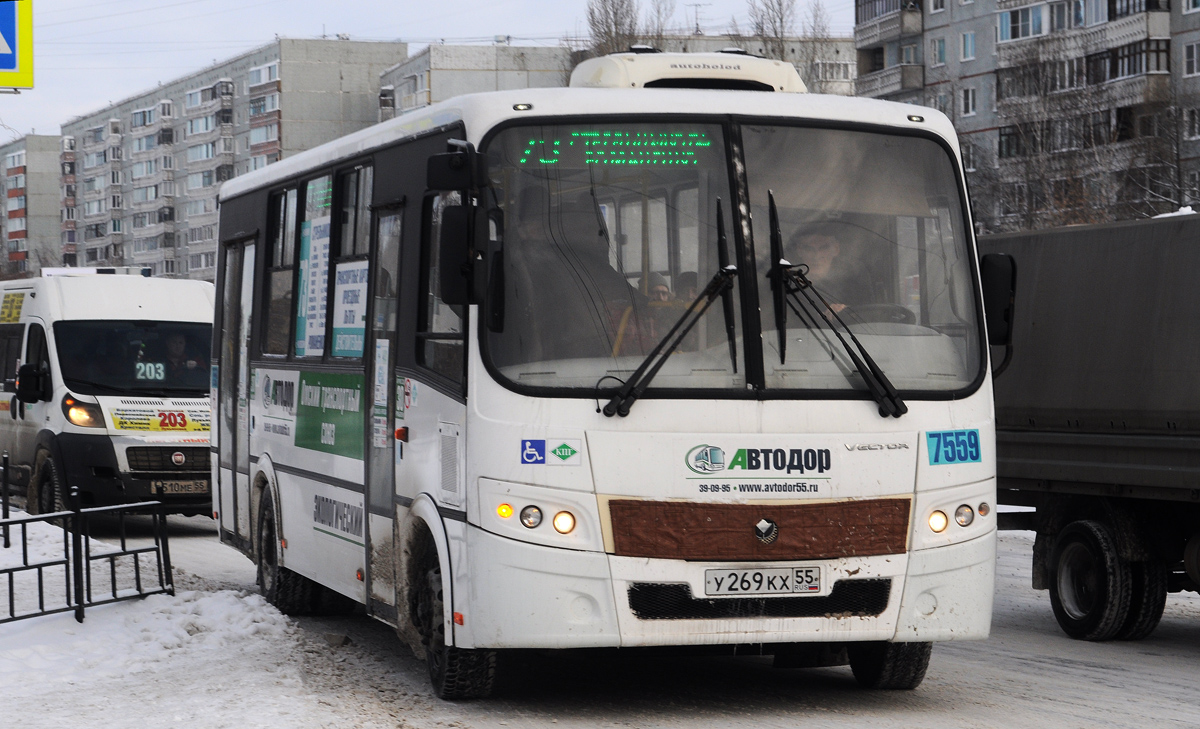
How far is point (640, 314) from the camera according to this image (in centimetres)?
776

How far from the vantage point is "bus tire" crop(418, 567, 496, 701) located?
8188 mm

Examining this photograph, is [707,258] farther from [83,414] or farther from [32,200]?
[32,200]

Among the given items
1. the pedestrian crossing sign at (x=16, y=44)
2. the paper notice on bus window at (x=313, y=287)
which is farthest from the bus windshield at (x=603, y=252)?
Answer: the pedestrian crossing sign at (x=16, y=44)

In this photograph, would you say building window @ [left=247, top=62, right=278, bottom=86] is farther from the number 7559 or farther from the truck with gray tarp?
the number 7559

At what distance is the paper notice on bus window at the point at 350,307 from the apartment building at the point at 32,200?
506 feet

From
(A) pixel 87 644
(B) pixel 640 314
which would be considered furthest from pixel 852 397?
(A) pixel 87 644

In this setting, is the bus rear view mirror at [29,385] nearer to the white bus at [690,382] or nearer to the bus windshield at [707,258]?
the white bus at [690,382]

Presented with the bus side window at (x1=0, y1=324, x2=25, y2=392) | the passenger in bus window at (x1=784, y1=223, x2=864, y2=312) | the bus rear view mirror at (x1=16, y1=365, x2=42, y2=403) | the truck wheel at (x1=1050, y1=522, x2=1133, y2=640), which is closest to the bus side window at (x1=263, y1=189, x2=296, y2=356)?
the passenger in bus window at (x1=784, y1=223, x2=864, y2=312)

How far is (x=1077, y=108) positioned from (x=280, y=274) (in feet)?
161

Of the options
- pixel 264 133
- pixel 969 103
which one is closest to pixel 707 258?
pixel 969 103

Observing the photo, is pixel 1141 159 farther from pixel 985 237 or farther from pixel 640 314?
pixel 640 314

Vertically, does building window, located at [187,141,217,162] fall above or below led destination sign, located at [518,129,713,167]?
above

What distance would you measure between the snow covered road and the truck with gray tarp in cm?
49

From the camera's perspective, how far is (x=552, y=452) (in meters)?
7.60
